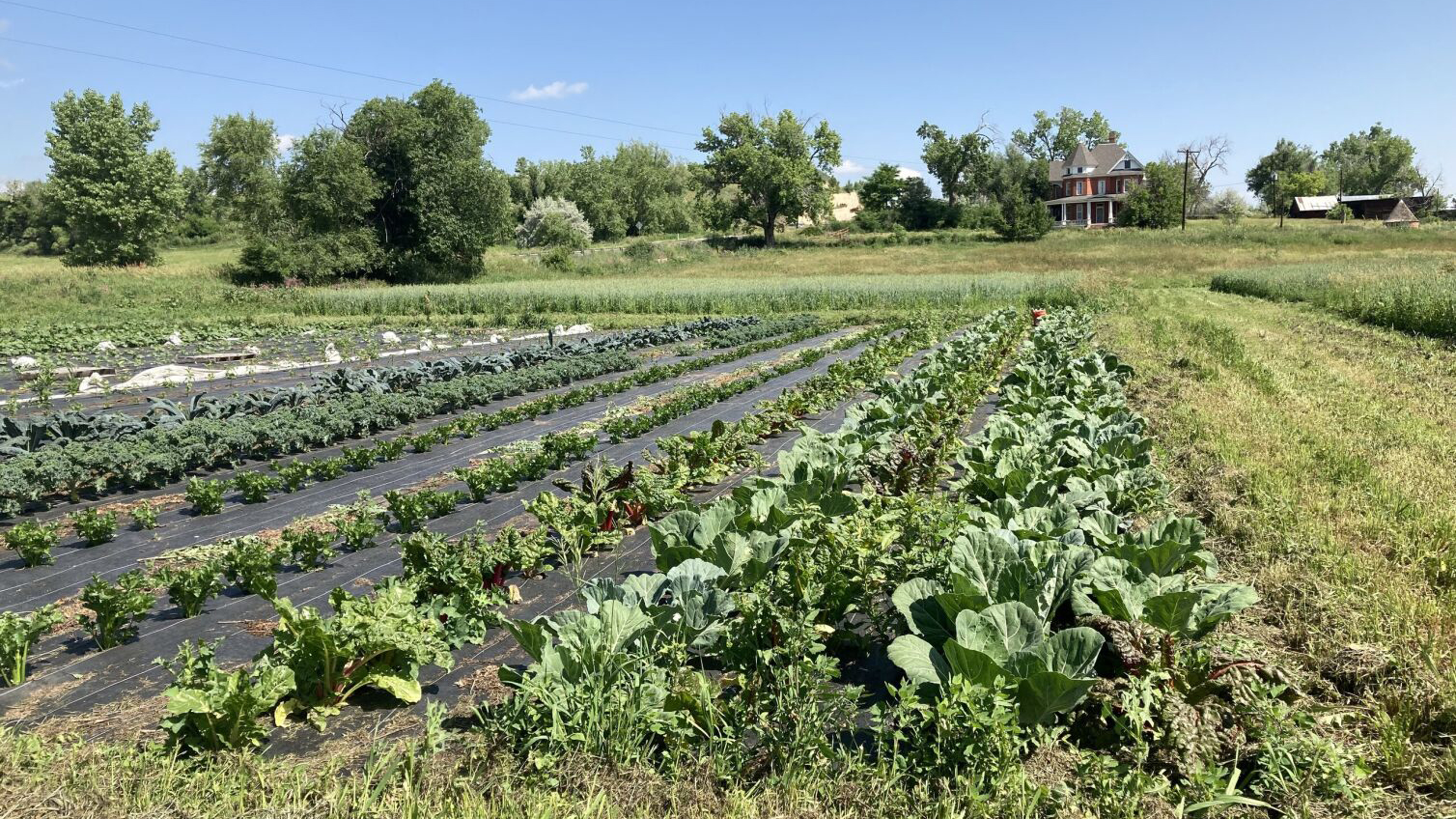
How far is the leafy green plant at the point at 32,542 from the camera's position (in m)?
5.54

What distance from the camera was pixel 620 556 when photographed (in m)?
5.61

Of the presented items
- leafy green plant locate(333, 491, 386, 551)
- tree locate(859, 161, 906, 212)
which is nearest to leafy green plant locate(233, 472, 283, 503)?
leafy green plant locate(333, 491, 386, 551)

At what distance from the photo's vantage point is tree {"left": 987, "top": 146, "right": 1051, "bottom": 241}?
6450 centimetres

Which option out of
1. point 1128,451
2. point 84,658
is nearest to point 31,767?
point 84,658

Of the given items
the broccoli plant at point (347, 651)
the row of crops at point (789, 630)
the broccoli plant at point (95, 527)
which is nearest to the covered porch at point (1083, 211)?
the row of crops at point (789, 630)

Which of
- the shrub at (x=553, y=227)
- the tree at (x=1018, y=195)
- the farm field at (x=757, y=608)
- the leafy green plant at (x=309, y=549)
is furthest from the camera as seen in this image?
the shrub at (x=553, y=227)

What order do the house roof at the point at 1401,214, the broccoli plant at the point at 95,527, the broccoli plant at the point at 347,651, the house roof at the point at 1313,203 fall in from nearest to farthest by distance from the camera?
the broccoli plant at the point at 347,651 < the broccoli plant at the point at 95,527 < the house roof at the point at 1401,214 < the house roof at the point at 1313,203

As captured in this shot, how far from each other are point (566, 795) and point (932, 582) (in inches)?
71.7

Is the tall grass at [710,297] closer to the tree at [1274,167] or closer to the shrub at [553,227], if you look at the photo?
the shrub at [553,227]

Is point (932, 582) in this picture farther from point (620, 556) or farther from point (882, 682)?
point (620, 556)

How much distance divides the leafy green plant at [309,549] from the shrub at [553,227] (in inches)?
2481

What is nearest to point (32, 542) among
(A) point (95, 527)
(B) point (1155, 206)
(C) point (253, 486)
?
(A) point (95, 527)

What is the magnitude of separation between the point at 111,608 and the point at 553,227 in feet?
220

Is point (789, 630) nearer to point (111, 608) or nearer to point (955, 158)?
point (111, 608)
